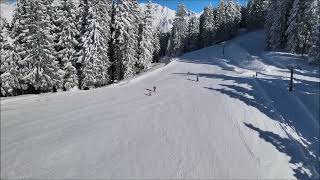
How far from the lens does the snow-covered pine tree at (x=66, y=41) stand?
43375mm

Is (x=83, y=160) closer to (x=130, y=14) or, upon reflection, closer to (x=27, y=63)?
(x=27, y=63)

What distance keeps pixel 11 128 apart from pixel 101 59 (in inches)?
1061

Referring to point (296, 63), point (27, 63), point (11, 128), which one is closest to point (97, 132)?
point (11, 128)

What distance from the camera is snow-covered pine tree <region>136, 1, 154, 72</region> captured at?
6032cm

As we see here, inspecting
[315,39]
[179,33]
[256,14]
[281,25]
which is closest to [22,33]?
[315,39]

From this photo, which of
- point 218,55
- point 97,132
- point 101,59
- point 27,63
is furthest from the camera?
point 218,55

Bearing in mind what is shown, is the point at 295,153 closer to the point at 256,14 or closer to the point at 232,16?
the point at 232,16

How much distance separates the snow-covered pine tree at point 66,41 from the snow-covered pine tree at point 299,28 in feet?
124

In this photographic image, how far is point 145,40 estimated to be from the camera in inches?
2404

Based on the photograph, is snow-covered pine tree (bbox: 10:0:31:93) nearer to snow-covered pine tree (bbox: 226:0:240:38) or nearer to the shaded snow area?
the shaded snow area

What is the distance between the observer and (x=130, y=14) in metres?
53.8

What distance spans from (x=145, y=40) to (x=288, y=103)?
116 feet

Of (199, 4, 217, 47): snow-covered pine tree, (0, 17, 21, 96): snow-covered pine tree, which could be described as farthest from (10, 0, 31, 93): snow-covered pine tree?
(199, 4, 217, 47): snow-covered pine tree

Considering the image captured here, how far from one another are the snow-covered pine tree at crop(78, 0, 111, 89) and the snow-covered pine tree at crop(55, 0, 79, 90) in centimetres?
121
